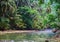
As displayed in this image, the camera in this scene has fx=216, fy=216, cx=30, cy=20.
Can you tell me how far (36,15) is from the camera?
38062 millimetres

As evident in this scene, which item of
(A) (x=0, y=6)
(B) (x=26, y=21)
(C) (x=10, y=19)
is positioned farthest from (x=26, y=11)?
(A) (x=0, y=6)

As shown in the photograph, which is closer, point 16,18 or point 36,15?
point 16,18

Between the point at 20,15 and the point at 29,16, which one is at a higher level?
the point at 20,15

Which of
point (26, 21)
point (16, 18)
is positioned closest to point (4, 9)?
point (16, 18)

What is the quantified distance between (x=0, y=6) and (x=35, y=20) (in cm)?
795

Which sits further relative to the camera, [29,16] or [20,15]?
[29,16]

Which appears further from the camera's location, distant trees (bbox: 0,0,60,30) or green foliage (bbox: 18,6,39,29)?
green foliage (bbox: 18,6,39,29)

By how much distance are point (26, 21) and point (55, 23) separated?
15153 mm

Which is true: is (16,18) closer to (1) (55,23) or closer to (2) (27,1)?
(2) (27,1)

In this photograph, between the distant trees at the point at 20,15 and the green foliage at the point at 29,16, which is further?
the green foliage at the point at 29,16

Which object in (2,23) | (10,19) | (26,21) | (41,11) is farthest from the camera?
(41,11)

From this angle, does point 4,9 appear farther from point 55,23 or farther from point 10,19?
point 55,23

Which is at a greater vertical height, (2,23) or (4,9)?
(4,9)

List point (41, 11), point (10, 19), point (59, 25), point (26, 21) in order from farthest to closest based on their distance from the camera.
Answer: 1. point (41, 11)
2. point (26, 21)
3. point (10, 19)
4. point (59, 25)
